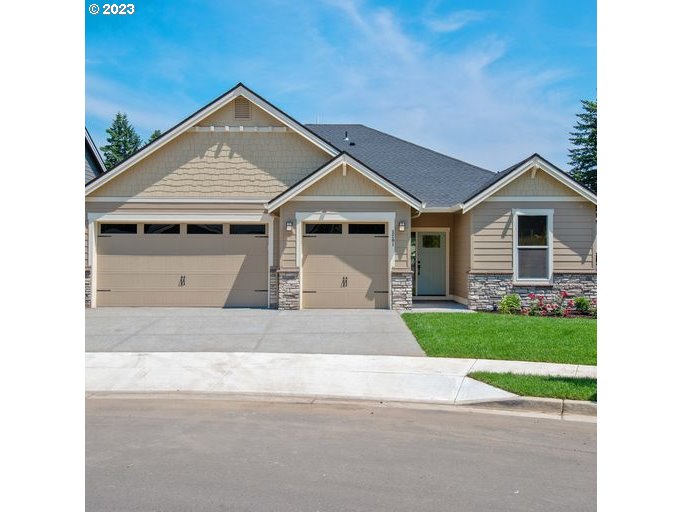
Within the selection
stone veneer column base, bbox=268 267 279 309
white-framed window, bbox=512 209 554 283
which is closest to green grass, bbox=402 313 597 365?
white-framed window, bbox=512 209 554 283

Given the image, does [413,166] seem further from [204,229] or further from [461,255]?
[204,229]

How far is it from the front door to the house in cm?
98

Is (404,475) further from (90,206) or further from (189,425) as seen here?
(90,206)

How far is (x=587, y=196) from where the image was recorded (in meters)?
15.9

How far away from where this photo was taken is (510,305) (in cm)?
1588

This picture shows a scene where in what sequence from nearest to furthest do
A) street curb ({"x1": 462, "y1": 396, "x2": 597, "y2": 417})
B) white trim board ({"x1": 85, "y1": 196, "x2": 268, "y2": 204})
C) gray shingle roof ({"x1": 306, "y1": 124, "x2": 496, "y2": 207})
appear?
street curb ({"x1": 462, "y1": 396, "x2": 597, "y2": 417}), white trim board ({"x1": 85, "y1": 196, "x2": 268, "y2": 204}), gray shingle roof ({"x1": 306, "y1": 124, "x2": 496, "y2": 207})

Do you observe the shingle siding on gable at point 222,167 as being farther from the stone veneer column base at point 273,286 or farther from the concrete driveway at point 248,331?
the concrete driveway at point 248,331

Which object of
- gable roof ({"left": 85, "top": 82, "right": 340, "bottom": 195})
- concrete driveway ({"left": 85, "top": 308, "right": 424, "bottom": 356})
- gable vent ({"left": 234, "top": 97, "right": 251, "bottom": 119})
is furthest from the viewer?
gable vent ({"left": 234, "top": 97, "right": 251, "bottom": 119})

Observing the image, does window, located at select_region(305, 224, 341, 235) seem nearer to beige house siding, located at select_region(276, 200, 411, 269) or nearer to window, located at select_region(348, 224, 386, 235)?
window, located at select_region(348, 224, 386, 235)

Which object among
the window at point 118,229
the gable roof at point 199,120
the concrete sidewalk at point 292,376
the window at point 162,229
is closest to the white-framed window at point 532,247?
the gable roof at point 199,120

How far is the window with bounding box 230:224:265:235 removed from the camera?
1681cm
